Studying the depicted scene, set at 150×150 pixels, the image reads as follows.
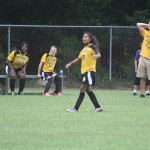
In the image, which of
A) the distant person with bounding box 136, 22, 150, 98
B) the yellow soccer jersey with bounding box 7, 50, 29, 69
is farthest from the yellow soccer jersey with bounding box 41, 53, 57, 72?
the distant person with bounding box 136, 22, 150, 98

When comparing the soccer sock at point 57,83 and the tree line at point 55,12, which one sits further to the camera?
the tree line at point 55,12

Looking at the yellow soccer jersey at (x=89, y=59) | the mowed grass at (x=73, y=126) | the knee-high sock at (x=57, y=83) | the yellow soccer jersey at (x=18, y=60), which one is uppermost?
the yellow soccer jersey at (x=89, y=59)

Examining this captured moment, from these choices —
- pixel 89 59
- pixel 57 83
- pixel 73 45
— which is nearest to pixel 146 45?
pixel 57 83

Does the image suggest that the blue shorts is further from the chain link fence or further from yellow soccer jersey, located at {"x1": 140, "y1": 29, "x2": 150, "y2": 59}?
the chain link fence

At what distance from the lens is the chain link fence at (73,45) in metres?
27.5

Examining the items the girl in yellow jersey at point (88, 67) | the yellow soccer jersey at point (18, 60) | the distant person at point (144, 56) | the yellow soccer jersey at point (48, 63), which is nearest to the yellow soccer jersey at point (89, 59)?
the girl in yellow jersey at point (88, 67)

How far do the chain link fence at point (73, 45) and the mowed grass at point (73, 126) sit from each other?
907 cm

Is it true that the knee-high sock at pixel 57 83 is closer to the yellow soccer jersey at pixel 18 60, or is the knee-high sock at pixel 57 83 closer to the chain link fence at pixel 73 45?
the yellow soccer jersey at pixel 18 60

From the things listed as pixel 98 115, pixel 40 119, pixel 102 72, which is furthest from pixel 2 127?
pixel 102 72

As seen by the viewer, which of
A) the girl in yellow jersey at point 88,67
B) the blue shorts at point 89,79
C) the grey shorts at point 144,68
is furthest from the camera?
the grey shorts at point 144,68

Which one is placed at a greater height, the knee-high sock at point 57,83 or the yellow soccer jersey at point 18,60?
the yellow soccer jersey at point 18,60

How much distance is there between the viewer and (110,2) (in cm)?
3186

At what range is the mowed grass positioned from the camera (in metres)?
10.4

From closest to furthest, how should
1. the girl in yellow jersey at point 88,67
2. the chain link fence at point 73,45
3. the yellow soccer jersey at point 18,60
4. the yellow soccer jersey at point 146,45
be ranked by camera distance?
the girl in yellow jersey at point 88,67
the yellow soccer jersey at point 146,45
the yellow soccer jersey at point 18,60
the chain link fence at point 73,45
